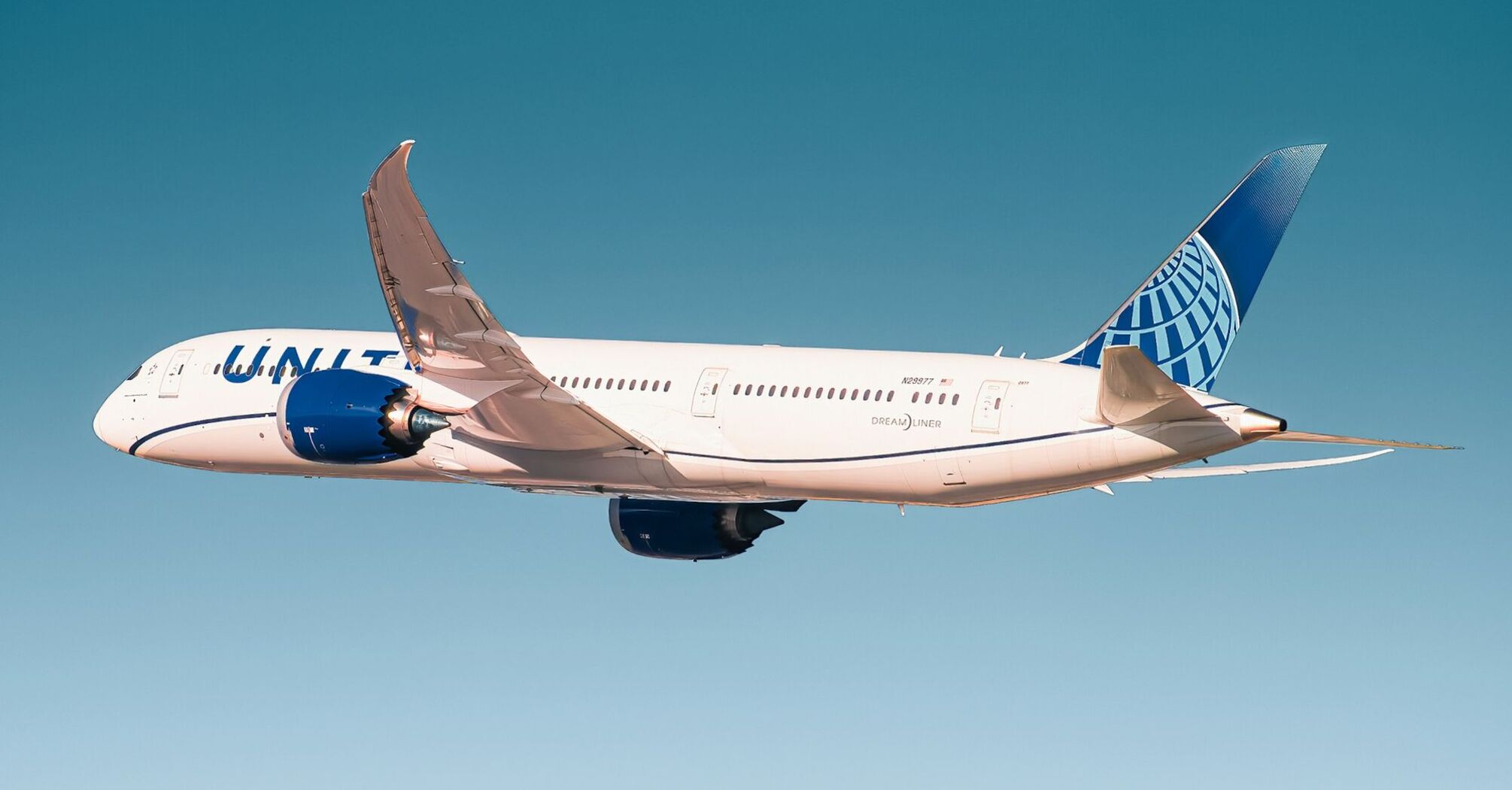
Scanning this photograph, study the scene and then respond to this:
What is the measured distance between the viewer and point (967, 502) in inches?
1382

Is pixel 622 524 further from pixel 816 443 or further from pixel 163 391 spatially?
pixel 163 391

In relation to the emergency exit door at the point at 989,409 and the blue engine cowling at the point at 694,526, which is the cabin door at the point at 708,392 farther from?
Answer: the emergency exit door at the point at 989,409

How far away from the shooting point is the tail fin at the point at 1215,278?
35125 mm

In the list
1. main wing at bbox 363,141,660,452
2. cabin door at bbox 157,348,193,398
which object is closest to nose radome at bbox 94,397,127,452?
cabin door at bbox 157,348,193,398

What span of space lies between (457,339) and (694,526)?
9065mm

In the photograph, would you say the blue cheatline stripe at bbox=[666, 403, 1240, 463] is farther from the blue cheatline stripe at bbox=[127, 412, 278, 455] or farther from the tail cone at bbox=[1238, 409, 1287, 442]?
the blue cheatline stripe at bbox=[127, 412, 278, 455]

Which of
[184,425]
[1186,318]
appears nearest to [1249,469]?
[1186,318]

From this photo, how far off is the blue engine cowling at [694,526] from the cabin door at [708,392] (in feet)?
13.2

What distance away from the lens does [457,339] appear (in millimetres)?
33312

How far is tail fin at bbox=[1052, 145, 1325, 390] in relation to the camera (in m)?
35.1

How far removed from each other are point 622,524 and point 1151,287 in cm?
1291

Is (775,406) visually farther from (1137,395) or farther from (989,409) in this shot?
(1137,395)

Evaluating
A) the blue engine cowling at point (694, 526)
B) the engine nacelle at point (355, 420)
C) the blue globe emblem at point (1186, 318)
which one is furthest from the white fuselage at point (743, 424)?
the blue engine cowling at point (694, 526)

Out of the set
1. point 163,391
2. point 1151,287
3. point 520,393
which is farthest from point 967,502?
point 163,391
